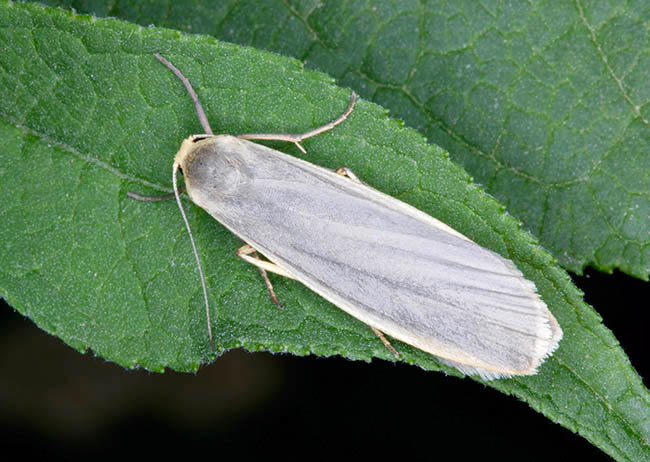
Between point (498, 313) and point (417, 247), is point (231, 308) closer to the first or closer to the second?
point (417, 247)

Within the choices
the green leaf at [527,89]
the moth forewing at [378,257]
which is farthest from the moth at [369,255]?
the green leaf at [527,89]

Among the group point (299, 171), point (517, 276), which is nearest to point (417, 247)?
point (517, 276)

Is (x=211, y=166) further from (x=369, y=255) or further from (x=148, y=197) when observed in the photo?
(x=369, y=255)

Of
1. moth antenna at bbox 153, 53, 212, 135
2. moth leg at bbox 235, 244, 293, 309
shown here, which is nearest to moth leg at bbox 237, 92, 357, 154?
moth antenna at bbox 153, 53, 212, 135

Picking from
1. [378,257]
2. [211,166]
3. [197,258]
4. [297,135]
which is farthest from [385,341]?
[211,166]

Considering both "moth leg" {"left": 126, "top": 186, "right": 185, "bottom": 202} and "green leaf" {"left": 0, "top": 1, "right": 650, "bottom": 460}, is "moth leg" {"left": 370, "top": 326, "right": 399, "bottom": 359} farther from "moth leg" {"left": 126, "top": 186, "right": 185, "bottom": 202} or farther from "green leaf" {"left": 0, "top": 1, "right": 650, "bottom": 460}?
"moth leg" {"left": 126, "top": 186, "right": 185, "bottom": 202}

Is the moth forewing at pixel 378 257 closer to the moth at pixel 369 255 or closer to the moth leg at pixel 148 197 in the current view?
the moth at pixel 369 255
